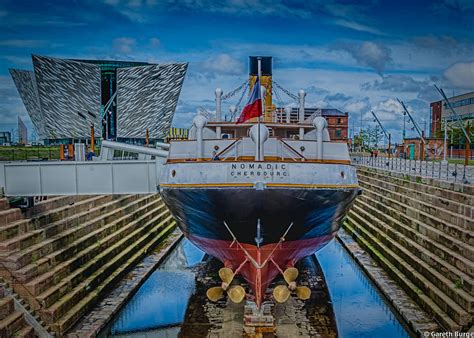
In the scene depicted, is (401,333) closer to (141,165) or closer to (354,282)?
(354,282)

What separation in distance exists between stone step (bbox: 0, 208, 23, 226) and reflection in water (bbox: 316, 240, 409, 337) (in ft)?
36.5

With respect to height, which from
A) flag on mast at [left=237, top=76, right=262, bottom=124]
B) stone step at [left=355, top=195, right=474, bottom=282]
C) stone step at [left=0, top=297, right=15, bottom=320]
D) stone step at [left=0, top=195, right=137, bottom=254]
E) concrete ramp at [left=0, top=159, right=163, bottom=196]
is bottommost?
stone step at [left=0, top=297, right=15, bottom=320]

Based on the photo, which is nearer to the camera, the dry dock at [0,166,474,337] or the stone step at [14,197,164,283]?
the dry dock at [0,166,474,337]

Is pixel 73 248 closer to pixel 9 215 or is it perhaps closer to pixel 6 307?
pixel 9 215

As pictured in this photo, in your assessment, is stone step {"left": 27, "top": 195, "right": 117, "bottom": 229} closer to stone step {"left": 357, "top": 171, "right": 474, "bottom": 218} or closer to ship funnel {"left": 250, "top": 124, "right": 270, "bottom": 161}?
ship funnel {"left": 250, "top": 124, "right": 270, "bottom": 161}

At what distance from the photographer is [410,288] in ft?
51.2

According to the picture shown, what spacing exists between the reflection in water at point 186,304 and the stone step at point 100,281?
3.83 feet

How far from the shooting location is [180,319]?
1537 cm

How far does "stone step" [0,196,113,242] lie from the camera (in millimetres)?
13181

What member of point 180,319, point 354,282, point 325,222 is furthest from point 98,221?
point 354,282

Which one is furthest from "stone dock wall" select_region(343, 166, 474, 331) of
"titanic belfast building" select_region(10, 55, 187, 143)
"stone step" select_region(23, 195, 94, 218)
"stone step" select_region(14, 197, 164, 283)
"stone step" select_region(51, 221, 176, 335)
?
"titanic belfast building" select_region(10, 55, 187, 143)

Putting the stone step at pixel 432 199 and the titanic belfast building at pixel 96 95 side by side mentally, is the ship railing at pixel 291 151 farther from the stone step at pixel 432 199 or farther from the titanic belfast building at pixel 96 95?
the titanic belfast building at pixel 96 95

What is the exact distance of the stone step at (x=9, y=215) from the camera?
44.2ft

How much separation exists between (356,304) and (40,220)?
11999 mm
